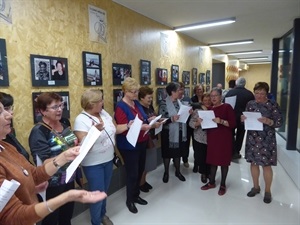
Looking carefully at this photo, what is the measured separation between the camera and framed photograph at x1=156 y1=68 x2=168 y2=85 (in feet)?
13.8

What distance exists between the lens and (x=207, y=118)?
9.66ft

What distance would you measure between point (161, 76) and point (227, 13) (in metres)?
1.57

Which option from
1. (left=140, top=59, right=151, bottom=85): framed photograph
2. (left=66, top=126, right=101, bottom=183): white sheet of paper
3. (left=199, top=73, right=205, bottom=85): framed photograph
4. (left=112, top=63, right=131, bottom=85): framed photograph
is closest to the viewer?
(left=66, top=126, right=101, bottom=183): white sheet of paper

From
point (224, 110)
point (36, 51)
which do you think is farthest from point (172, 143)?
point (36, 51)

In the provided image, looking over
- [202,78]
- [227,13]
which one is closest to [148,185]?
[227,13]

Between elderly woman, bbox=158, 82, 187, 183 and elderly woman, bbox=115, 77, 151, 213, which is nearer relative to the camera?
elderly woman, bbox=115, 77, 151, 213

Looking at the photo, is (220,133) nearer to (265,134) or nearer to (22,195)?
(265,134)

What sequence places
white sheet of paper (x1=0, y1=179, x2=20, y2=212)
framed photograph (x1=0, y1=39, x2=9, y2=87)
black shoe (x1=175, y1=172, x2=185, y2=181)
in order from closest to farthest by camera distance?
white sheet of paper (x1=0, y1=179, x2=20, y2=212) → framed photograph (x1=0, y1=39, x2=9, y2=87) → black shoe (x1=175, y1=172, x2=185, y2=181)

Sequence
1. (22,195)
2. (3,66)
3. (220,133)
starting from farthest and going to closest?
(220,133), (3,66), (22,195)

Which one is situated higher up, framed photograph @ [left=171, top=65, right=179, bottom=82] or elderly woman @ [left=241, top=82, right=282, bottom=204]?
framed photograph @ [left=171, top=65, right=179, bottom=82]

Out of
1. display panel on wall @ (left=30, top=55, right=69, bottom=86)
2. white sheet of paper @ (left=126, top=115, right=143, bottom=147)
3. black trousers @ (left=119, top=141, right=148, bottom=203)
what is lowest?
black trousers @ (left=119, top=141, right=148, bottom=203)

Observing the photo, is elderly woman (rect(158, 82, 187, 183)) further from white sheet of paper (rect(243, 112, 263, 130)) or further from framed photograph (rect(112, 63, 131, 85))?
white sheet of paper (rect(243, 112, 263, 130))

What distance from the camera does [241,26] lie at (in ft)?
15.4

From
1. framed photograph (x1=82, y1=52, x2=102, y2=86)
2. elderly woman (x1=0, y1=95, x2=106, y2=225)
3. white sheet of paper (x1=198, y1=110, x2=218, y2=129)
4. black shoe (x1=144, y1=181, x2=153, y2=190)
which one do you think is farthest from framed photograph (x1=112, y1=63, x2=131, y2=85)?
elderly woman (x1=0, y1=95, x2=106, y2=225)
